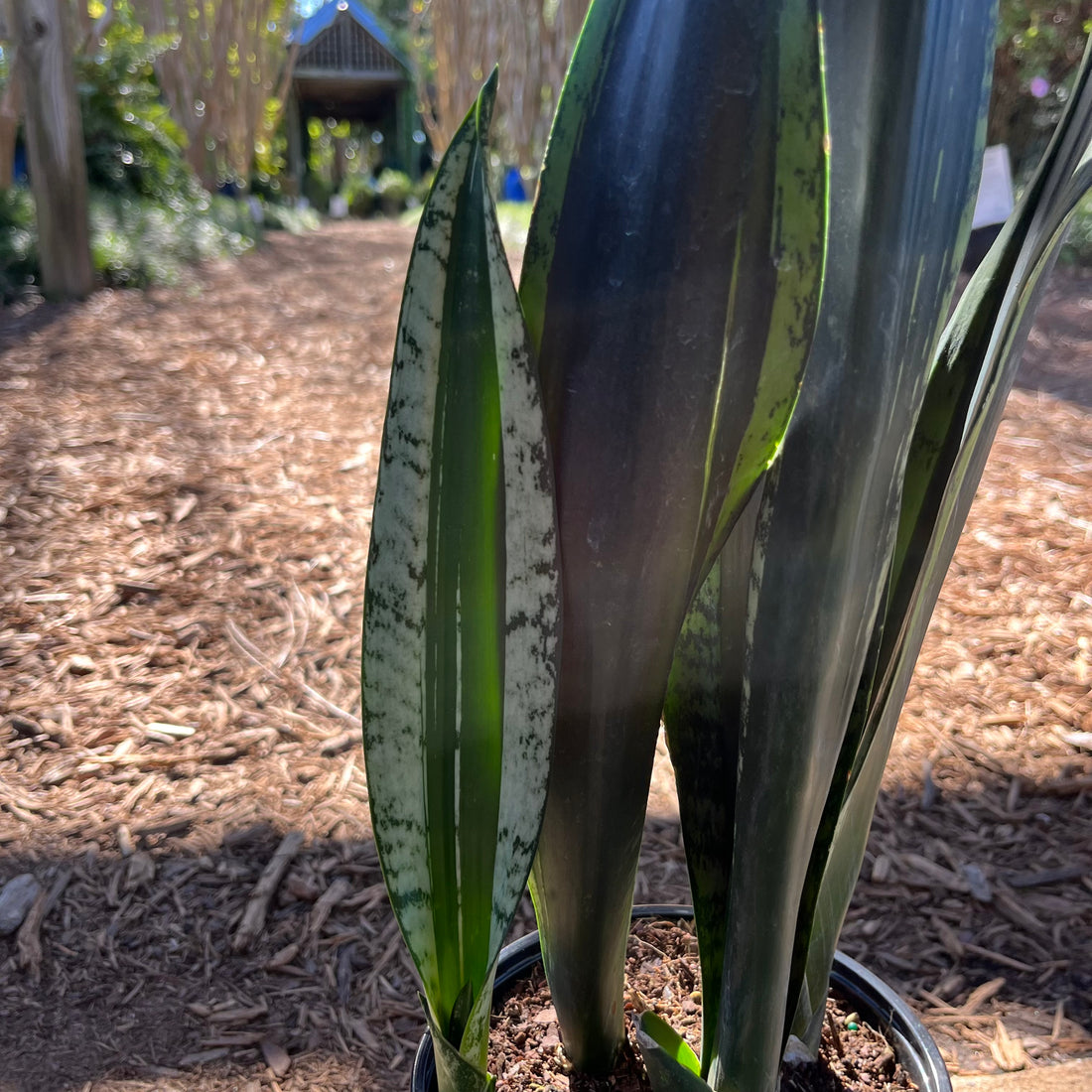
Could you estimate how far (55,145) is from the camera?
4500 millimetres

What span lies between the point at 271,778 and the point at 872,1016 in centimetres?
110

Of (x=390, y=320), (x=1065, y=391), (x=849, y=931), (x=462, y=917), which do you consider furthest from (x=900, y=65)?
(x=390, y=320)

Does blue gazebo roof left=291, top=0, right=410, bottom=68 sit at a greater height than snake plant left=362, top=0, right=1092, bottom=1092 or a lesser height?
greater

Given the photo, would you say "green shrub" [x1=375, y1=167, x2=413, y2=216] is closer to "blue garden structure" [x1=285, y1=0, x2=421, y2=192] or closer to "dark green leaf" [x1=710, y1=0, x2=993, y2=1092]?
"blue garden structure" [x1=285, y1=0, x2=421, y2=192]

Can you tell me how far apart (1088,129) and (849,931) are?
3.81ft

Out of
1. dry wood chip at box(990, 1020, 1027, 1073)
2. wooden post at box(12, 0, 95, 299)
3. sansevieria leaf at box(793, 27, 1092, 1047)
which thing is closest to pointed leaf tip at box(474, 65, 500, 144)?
sansevieria leaf at box(793, 27, 1092, 1047)

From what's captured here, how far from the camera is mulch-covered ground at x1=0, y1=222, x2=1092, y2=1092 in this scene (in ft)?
4.00

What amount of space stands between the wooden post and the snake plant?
483 centimetres

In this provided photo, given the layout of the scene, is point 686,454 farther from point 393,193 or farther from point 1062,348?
point 393,193

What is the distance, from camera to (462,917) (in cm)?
65

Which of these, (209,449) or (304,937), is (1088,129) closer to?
(304,937)

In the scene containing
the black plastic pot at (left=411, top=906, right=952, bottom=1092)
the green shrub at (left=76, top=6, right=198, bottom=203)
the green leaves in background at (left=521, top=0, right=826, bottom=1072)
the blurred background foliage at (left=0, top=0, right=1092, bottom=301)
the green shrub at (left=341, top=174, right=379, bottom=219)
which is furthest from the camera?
the green shrub at (left=341, top=174, right=379, bottom=219)

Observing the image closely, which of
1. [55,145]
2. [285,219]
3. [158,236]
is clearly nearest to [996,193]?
[55,145]

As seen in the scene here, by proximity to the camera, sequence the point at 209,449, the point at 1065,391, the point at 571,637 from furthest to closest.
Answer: the point at 1065,391 < the point at 209,449 < the point at 571,637
